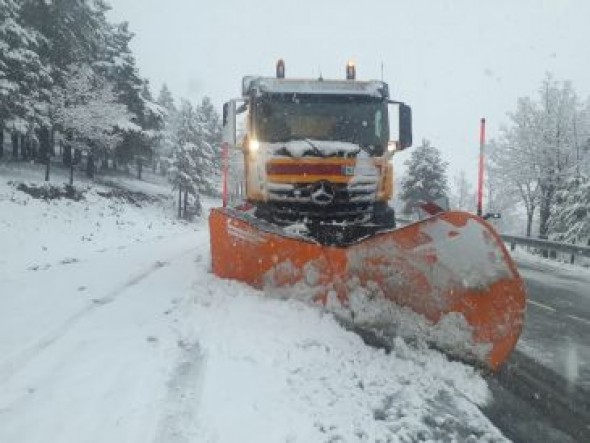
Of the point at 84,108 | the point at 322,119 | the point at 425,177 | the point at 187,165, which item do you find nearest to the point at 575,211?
the point at 322,119

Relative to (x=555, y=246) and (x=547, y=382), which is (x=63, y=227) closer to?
(x=555, y=246)

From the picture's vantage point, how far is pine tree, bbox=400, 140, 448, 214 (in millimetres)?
40031

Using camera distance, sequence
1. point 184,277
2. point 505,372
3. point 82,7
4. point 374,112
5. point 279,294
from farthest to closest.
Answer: point 82,7
point 184,277
point 374,112
point 279,294
point 505,372

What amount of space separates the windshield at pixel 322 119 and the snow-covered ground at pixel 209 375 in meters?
2.26

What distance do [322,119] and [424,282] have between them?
3509 millimetres

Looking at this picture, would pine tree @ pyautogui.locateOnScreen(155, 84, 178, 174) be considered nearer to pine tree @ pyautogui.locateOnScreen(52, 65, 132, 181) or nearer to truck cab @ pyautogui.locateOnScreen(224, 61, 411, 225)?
pine tree @ pyautogui.locateOnScreen(52, 65, 132, 181)

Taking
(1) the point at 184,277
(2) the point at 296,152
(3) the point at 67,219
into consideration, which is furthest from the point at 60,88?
(2) the point at 296,152

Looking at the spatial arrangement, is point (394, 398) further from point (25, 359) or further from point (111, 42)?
point (111, 42)

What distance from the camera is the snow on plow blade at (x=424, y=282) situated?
5125 millimetres

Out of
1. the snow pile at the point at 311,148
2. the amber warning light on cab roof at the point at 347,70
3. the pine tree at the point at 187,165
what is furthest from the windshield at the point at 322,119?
the pine tree at the point at 187,165

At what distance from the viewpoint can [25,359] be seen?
4.88 metres

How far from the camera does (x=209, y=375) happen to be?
4656 millimetres

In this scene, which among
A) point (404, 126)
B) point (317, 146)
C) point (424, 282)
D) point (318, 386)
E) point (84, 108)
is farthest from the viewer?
point (84, 108)

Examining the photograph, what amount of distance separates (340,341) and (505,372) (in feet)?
4.81
